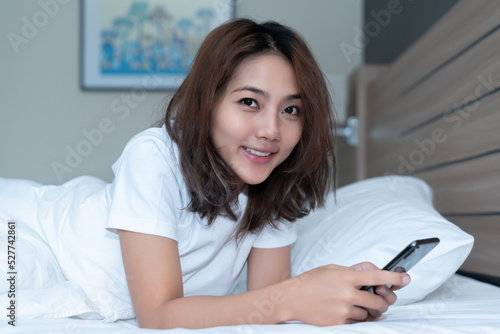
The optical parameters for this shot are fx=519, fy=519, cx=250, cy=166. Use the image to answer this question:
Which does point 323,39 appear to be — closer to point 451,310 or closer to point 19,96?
point 19,96

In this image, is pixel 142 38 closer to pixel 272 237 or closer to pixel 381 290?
pixel 272 237

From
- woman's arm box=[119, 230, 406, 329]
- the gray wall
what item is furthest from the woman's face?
the gray wall

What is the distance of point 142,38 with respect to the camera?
8.89 feet

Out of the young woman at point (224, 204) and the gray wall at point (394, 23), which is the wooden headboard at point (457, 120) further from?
the young woman at point (224, 204)

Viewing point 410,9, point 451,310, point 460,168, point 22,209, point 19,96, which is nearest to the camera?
point 451,310

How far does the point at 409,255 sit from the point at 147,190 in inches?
18.4

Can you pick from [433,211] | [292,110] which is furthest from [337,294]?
[433,211]

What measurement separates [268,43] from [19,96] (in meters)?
1.97

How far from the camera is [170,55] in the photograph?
8.89 ft

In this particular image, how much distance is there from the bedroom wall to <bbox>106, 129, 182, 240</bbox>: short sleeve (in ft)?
5.40

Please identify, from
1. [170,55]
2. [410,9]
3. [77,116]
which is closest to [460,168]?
[410,9]

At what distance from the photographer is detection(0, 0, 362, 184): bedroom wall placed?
2.62 meters

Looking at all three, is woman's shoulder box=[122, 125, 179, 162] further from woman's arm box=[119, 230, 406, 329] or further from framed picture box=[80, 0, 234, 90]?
framed picture box=[80, 0, 234, 90]

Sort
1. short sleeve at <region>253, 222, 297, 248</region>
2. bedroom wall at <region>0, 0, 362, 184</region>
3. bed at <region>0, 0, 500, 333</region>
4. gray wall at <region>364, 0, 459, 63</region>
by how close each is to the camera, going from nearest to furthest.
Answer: bed at <region>0, 0, 500, 333</region> → short sleeve at <region>253, 222, 297, 248</region> → gray wall at <region>364, 0, 459, 63</region> → bedroom wall at <region>0, 0, 362, 184</region>
